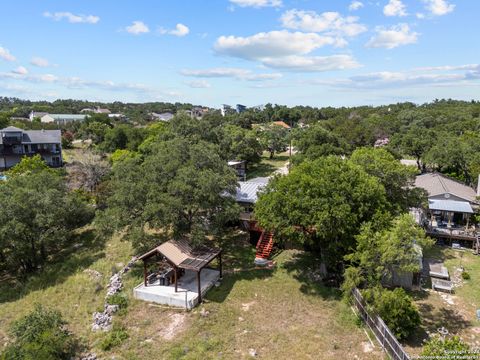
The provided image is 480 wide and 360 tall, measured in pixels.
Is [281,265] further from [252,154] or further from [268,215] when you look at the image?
[252,154]

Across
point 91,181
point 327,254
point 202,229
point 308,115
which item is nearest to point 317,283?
point 327,254

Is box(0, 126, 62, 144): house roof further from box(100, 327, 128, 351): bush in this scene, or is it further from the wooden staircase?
box(100, 327, 128, 351): bush

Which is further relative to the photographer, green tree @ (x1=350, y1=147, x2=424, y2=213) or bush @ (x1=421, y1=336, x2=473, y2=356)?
green tree @ (x1=350, y1=147, x2=424, y2=213)

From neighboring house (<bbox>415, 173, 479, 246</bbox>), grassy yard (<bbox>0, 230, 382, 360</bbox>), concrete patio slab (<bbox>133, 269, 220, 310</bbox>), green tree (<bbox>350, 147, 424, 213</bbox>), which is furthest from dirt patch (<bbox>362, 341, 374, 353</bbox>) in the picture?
neighboring house (<bbox>415, 173, 479, 246</bbox>)

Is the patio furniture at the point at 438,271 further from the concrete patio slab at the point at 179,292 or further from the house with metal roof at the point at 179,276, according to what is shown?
the concrete patio slab at the point at 179,292

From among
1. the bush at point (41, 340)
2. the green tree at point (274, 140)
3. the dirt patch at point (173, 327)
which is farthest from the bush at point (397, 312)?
the green tree at point (274, 140)
